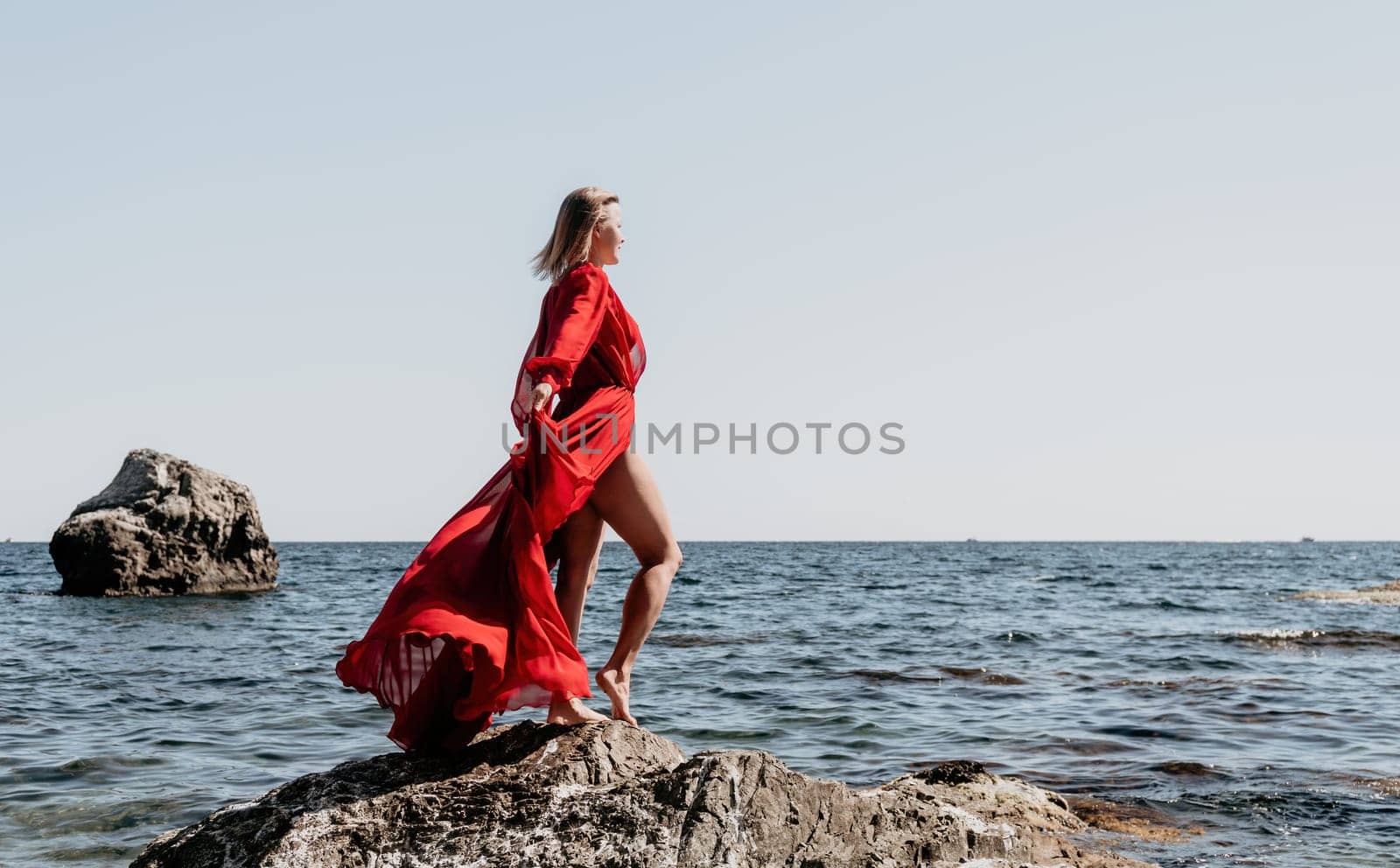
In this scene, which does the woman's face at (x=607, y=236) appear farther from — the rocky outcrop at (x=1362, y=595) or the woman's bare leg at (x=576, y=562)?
the rocky outcrop at (x=1362, y=595)

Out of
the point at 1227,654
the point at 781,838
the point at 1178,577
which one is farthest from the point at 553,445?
the point at 1178,577

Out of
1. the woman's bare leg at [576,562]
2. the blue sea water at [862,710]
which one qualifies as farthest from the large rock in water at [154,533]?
the woman's bare leg at [576,562]

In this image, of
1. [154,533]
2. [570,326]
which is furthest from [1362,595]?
[570,326]

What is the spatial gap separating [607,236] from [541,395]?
78cm

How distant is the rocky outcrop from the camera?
28.2m

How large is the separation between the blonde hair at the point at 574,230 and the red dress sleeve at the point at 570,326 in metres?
0.09

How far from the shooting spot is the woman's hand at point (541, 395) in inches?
157

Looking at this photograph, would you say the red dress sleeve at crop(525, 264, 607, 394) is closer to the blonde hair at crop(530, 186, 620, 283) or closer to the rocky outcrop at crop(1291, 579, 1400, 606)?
the blonde hair at crop(530, 186, 620, 283)

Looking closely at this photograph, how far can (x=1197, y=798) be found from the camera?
772 centimetres

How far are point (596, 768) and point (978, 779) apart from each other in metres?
2.62

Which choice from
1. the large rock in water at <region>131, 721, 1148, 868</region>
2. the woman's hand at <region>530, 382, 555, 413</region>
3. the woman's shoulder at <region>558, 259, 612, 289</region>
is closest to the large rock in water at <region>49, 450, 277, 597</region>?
the large rock in water at <region>131, 721, 1148, 868</region>

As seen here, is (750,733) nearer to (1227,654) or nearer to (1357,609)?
(1227,654)

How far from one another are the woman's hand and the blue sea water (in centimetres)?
350

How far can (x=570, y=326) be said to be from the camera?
13.6 ft
